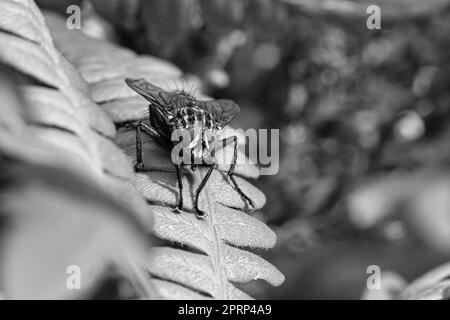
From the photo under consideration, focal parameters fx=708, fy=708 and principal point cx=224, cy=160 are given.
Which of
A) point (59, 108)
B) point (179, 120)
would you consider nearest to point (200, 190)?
point (179, 120)

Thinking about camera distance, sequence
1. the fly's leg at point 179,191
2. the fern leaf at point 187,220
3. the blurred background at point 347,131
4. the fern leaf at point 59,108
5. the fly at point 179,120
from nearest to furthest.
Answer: the fern leaf at point 59,108 → the fern leaf at point 187,220 → the fly's leg at point 179,191 → the fly at point 179,120 → the blurred background at point 347,131

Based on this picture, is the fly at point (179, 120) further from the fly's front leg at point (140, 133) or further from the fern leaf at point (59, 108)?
the fern leaf at point (59, 108)

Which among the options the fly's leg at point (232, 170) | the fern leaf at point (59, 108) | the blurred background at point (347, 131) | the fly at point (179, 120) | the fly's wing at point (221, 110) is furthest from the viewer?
the blurred background at point (347, 131)

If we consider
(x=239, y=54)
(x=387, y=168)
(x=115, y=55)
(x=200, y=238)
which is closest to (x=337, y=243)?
(x=387, y=168)

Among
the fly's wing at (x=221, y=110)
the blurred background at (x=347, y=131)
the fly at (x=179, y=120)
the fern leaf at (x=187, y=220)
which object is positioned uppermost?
the blurred background at (x=347, y=131)

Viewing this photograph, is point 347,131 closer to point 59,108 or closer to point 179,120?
point 179,120

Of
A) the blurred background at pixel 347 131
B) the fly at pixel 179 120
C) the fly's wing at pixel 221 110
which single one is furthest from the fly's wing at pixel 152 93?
the blurred background at pixel 347 131

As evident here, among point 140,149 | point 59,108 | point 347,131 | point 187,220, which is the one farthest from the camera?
point 347,131
